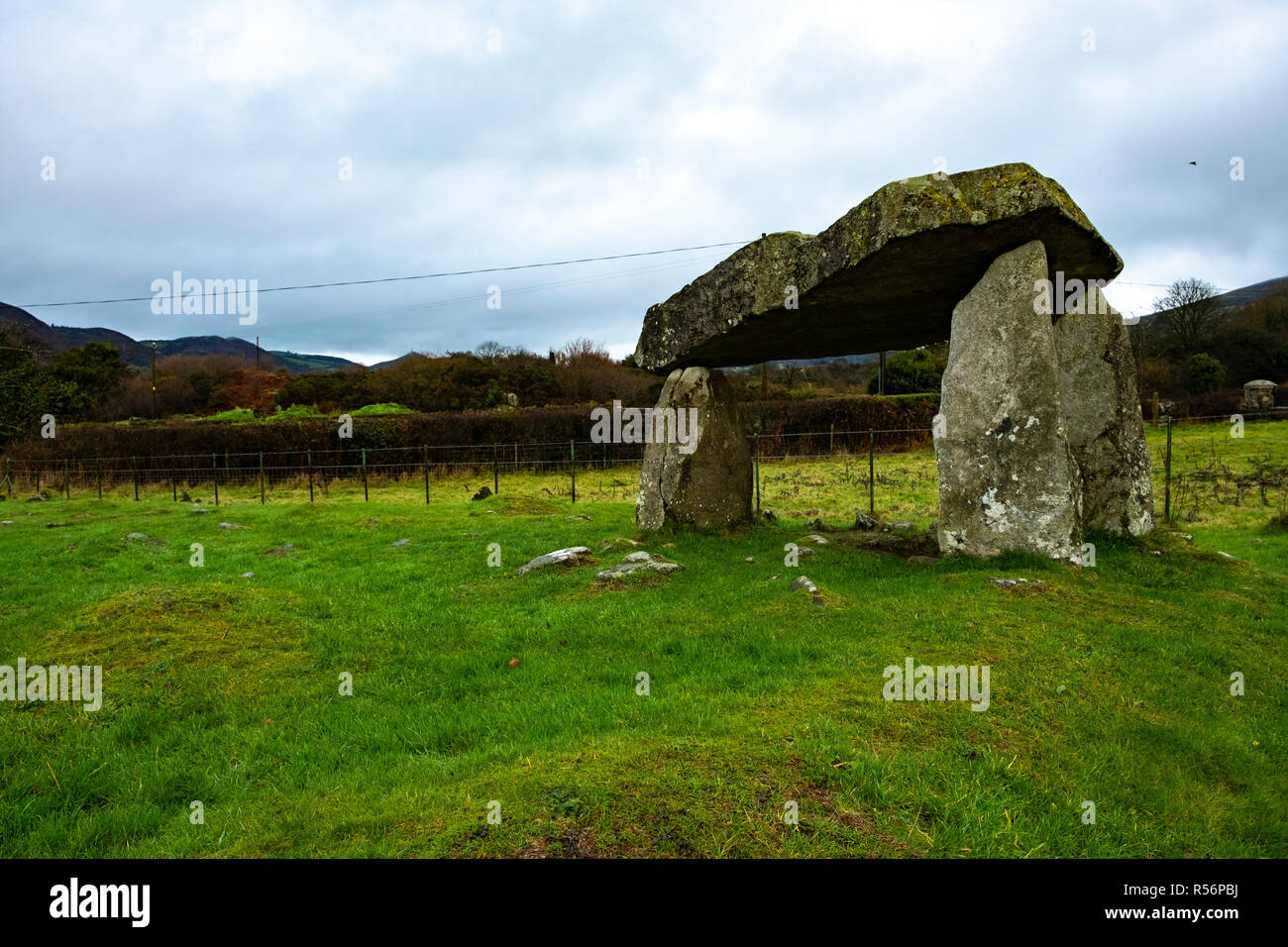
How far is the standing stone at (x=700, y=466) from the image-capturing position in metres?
10.3

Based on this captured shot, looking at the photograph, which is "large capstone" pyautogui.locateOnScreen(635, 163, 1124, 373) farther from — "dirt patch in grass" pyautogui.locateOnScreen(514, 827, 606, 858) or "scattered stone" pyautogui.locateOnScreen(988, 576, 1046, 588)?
"dirt patch in grass" pyautogui.locateOnScreen(514, 827, 606, 858)

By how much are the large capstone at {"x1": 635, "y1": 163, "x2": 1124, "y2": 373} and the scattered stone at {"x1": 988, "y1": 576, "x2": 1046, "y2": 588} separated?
334 centimetres

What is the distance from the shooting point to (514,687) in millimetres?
5242

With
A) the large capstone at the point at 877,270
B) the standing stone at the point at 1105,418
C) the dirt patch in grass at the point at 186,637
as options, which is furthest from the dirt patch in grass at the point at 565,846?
the standing stone at the point at 1105,418

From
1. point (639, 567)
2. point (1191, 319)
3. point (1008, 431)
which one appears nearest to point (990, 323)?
point (1008, 431)

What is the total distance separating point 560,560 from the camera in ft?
29.7

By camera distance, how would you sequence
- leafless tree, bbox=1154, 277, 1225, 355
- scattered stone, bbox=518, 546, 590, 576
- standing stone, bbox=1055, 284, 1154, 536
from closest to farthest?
standing stone, bbox=1055, 284, 1154, 536
scattered stone, bbox=518, 546, 590, 576
leafless tree, bbox=1154, 277, 1225, 355

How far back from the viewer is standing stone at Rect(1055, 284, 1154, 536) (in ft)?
28.3

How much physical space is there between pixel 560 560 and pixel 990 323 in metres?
5.59

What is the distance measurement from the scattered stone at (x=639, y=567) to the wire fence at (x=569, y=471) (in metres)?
7.22

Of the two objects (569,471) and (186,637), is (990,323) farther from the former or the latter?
(569,471)

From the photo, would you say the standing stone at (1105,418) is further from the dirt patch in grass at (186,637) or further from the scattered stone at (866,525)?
the dirt patch in grass at (186,637)

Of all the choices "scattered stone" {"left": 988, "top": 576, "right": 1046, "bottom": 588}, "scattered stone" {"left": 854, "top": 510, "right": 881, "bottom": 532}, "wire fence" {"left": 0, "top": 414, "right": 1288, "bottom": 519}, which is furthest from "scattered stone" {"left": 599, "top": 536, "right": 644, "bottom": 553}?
"wire fence" {"left": 0, "top": 414, "right": 1288, "bottom": 519}
